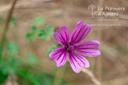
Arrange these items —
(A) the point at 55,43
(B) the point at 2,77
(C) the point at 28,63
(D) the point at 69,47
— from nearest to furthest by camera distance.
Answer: (D) the point at 69,47
(B) the point at 2,77
(C) the point at 28,63
(A) the point at 55,43

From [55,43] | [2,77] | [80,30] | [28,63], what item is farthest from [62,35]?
[55,43]

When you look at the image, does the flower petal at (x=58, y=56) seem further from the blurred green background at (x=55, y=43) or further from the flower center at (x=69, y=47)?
the blurred green background at (x=55, y=43)

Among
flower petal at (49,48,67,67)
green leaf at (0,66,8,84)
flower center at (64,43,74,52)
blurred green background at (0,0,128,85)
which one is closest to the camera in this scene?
flower petal at (49,48,67,67)

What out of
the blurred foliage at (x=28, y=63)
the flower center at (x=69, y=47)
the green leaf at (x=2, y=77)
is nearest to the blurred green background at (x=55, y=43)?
the blurred foliage at (x=28, y=63)

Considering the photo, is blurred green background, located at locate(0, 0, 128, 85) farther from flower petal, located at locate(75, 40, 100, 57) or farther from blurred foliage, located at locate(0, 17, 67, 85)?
flower petal, located at locate(75, 40, 100, 57)

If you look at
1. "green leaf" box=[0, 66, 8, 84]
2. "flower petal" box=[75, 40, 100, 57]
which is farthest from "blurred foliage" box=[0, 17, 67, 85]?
"flower petal" box=[75, 40, 100, 57]

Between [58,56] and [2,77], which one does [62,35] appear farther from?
[2,77]

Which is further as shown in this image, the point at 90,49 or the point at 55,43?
the point at 55,43

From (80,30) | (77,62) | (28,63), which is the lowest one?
(28,63)
